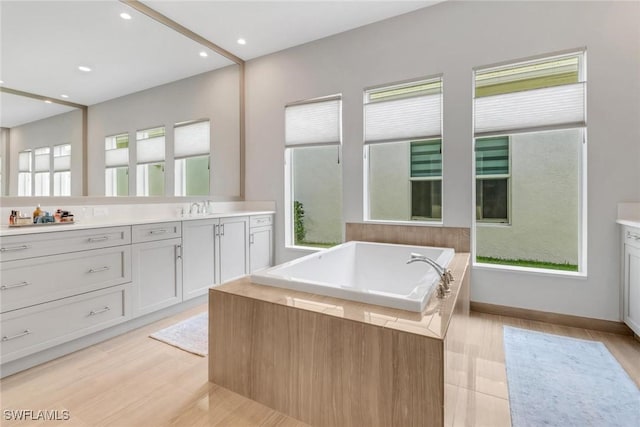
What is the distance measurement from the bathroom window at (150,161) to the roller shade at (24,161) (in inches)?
32.9

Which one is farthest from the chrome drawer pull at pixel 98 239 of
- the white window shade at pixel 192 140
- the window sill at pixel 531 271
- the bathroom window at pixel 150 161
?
the window sill at pixel 531 271

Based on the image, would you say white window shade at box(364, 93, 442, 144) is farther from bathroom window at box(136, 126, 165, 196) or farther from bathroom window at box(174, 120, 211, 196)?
bathroom window at box(136, 126, 165, 196)

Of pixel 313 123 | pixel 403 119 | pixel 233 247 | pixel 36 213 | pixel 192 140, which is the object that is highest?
pixel 313 123

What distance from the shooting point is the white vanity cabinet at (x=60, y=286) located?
5.69ft

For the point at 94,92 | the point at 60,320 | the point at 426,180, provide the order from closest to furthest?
the point at 60,320, the point at 94,92, the point at 426,180

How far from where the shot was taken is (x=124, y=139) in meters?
2.69

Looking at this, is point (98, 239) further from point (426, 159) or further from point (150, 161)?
point (426, 159)

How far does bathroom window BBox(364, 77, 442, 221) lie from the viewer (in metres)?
2.96

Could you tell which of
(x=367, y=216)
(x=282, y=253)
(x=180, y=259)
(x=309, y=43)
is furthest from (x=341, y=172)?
(x=180, y=259)

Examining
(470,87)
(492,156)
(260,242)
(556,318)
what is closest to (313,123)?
(260,242)

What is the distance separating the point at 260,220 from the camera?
3.60 m

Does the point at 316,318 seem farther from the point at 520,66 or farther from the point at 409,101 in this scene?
the point at 520,66

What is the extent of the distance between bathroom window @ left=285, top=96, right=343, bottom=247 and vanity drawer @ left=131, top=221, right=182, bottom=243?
142cm

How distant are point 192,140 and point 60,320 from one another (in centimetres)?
217
